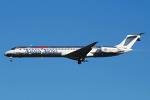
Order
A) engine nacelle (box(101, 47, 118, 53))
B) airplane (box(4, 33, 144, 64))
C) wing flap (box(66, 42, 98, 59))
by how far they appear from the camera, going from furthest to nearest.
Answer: engine nacelle (box(101, 47, 118, 53)), airplane (box(4, 33, 144, 64)), wing flap (box(66, 42, 98, 59))

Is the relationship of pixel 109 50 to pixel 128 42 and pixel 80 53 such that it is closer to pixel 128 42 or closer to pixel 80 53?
pixel 128 42

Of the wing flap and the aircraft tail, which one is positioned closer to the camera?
the wing flap

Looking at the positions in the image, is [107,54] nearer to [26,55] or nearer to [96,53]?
[96,53]

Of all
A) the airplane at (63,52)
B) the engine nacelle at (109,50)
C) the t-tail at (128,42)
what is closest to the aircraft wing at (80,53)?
the airplane at (63,52)

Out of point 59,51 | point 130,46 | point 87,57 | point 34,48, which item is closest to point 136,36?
point 130,46

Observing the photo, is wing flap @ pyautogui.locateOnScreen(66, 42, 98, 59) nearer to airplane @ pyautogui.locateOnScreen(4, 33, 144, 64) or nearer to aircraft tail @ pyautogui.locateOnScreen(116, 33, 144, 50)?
airplane @ pyautogui.locateOnScreen(4, 33, 144, 64)

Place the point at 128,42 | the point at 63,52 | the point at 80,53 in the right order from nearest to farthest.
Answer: the point at 80,53 → the point at 63,52 → the point at 128,42

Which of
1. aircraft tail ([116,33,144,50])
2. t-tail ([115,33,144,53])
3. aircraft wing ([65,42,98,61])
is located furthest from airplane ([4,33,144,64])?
aircraft tail ([116,33,144,50])

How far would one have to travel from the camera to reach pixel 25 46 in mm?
49406

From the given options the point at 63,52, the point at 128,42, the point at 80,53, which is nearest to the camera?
the point at 80,53

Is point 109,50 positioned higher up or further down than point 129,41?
further down

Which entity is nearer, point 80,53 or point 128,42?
point 80,53

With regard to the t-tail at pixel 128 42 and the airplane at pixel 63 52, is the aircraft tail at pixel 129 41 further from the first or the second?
the airplane at pixel 63 52

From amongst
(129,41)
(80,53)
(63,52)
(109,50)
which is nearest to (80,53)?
(80,53)
